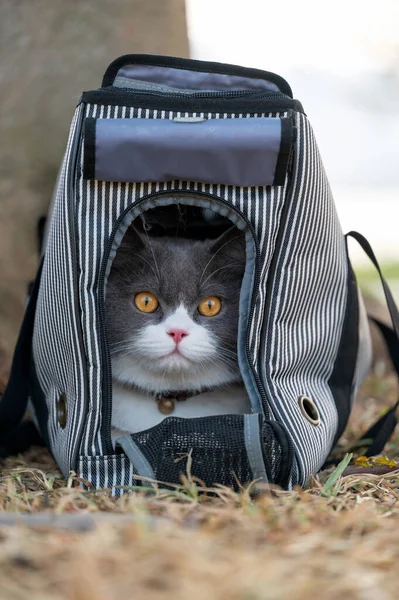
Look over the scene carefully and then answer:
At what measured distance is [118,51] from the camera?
2.64 meters

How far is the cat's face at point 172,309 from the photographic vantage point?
193 centimetres

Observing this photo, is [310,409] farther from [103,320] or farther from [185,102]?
[185,102]

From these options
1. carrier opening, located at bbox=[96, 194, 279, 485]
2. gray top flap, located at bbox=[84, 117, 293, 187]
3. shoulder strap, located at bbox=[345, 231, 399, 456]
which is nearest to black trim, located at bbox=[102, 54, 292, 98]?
gray top flap, located at bbox=[84, 117, 293, 187]

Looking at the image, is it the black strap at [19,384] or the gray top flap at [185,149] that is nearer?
the gray top flap at [185,149]

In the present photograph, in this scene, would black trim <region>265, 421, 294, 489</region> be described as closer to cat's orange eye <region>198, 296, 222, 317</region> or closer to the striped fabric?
the striped fabric

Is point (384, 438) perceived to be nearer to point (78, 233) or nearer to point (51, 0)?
point (78, 233)

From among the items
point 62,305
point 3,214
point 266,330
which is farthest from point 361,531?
point 3,214

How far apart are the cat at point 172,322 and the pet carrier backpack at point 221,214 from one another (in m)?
0.16

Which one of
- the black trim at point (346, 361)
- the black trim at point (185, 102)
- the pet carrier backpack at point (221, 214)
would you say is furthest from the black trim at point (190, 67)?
the black trim at point (346, 361)

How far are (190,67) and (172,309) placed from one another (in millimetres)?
650

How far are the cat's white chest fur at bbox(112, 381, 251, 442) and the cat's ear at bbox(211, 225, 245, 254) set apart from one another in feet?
1.26

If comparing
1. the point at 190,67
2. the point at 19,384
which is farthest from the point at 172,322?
the point at 190,67

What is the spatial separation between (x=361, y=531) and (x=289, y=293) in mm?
750

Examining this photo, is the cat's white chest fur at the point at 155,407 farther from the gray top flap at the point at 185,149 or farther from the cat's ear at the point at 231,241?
the gray top flap at the point at 185,149
